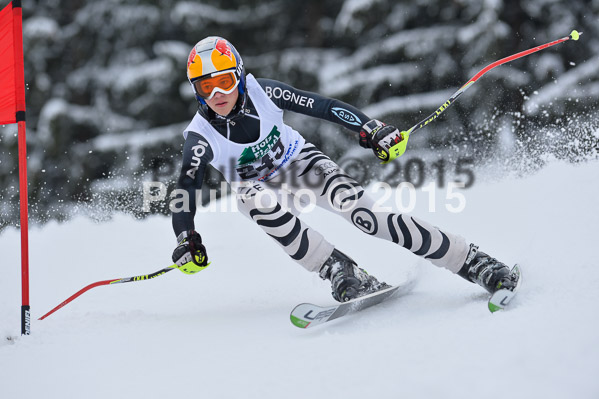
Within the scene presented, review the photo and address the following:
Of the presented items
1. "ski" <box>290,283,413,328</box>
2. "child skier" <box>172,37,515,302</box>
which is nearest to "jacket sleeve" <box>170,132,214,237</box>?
"child skier" <box>172,37,515,302</box>

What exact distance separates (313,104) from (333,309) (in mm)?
1227

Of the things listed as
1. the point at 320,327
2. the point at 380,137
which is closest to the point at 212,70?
the point at 380,137

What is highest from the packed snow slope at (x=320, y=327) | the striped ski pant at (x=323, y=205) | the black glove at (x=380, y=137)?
the black glove at (x=380, y=137)

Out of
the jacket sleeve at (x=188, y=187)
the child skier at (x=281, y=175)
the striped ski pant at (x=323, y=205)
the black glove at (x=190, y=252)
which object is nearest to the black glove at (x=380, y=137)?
the child skier at (x=281, y=175)

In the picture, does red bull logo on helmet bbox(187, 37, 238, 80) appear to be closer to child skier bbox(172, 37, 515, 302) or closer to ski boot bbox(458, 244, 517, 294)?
child skier bbox(172, 37, 515, 302)

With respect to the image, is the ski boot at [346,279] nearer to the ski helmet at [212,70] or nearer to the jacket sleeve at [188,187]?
the jacket sleeve at [188,187]

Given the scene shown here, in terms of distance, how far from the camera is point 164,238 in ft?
19.7

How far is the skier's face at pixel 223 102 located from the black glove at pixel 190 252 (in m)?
0.71

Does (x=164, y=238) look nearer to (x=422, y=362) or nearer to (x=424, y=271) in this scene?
(x=424, y=271)

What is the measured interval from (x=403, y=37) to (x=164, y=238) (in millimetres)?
6105

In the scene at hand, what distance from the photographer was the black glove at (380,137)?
11.1 ft

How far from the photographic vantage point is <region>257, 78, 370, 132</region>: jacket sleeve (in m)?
3.59

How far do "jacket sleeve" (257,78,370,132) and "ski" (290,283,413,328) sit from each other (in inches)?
38.5

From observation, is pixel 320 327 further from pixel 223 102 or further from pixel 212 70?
pixel 212 70
